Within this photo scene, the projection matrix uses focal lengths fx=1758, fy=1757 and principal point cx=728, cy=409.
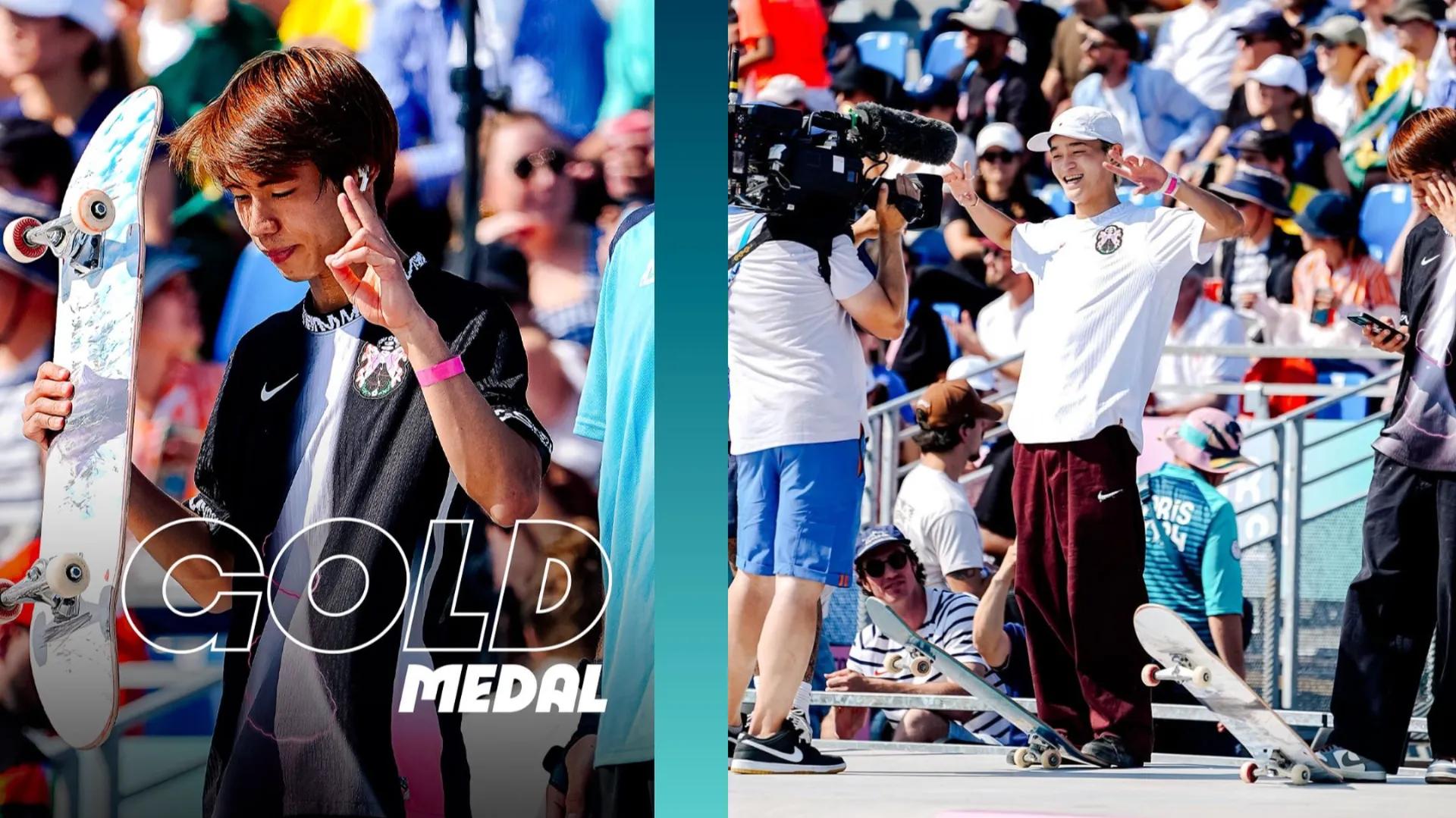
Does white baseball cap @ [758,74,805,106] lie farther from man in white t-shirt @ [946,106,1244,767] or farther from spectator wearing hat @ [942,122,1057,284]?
man in white t-shirt @ [946,106,1244,767]

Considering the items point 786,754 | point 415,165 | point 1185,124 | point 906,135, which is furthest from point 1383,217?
point 415,165

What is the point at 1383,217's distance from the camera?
5590mm

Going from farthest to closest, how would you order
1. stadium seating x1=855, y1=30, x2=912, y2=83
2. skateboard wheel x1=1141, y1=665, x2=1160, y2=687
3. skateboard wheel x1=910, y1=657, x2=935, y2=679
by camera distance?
stadium seating x1=855, y1=30, x2=912, y2=83
skateboard wheel x1=910, y1=657, x2=935, y2=679
skateboard wheel x1=1141, y1=665, x2=1160, y2=687

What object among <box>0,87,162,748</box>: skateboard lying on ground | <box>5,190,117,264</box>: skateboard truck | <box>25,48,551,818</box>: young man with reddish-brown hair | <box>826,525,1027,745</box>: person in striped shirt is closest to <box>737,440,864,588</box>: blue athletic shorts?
<box>826,525,1027,745</box>: person in striped shirt

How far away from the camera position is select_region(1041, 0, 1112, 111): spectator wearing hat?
5.77m

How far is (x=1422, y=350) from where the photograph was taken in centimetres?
539

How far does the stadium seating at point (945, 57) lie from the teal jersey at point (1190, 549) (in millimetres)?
1493

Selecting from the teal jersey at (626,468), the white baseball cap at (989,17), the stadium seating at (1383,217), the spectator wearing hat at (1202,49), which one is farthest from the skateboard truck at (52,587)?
the stadium seating at (1383,217)

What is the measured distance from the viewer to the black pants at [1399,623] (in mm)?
5297

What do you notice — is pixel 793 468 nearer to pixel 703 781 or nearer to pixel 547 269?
pixel 547 269

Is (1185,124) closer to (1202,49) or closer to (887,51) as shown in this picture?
(1202,49)

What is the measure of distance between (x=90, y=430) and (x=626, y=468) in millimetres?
1136

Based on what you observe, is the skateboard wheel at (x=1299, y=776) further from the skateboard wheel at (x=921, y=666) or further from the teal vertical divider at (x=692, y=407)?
the teal vertical divider at (x=692, y=407)

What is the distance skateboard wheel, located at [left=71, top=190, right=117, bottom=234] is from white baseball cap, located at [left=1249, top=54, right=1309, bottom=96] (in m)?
3.69
